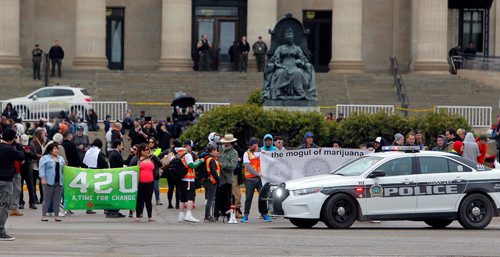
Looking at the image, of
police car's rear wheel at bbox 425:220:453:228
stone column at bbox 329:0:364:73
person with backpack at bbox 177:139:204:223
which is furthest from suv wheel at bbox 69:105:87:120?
police car's rear wheel at bbox 425:220:453:228

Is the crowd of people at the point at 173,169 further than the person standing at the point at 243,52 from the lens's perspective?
No

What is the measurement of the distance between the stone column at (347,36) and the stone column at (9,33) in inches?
479

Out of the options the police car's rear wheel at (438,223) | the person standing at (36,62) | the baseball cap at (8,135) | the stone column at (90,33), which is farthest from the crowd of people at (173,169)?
the stone column at (90,33)

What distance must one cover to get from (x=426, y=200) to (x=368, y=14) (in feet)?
120

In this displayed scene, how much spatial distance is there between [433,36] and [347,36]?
330 centimetres

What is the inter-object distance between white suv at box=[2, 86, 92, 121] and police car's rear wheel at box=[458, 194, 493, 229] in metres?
21.8

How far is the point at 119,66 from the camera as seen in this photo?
201 ft

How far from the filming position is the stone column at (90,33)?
186 ft

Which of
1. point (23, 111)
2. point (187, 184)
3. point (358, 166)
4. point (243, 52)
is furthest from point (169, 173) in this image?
point (243, 52)

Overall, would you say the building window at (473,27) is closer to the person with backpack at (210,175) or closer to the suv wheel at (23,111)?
the suv wheel at (23,111)

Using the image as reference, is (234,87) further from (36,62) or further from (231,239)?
(231,239)

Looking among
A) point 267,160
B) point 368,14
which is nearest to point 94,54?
point 368,14

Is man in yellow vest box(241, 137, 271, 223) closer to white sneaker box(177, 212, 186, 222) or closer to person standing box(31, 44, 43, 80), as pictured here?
white sneaker box(177, 212, 186, 222)

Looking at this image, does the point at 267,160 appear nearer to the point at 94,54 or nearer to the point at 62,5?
the point at 94,54
